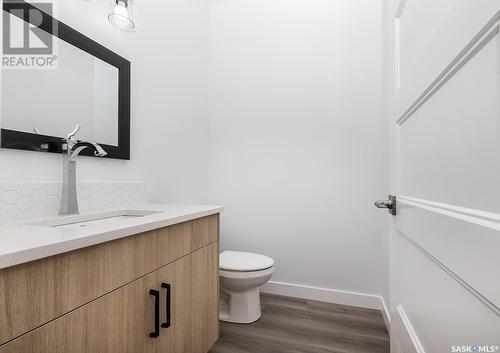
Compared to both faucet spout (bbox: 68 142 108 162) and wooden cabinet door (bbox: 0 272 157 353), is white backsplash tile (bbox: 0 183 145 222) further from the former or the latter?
wooden cabinet door (bbox: 0 272 157 353)

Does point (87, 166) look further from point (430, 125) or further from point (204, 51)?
point (204, 51)

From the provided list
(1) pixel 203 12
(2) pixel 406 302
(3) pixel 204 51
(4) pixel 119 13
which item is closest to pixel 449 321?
(2) pixel 406 302

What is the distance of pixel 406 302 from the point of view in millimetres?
870

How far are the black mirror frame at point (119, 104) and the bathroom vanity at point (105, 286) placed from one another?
0.33m

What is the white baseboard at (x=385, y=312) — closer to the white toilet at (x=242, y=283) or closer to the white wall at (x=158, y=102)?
the white toilet at (x=242, y=283)

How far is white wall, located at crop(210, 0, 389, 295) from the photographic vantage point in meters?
2.02

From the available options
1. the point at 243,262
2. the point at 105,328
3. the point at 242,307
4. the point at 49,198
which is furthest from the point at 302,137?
the point at 105,328

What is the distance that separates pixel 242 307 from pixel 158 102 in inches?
59.5

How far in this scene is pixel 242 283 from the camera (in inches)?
67.2

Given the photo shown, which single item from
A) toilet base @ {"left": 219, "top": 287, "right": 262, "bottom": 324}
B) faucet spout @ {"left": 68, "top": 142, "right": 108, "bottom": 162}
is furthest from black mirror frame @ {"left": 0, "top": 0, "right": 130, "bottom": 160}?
toilet base @ {"left": 219, "top": 287, "right": 262, "bottom": 324}

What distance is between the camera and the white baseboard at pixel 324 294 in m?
2.00

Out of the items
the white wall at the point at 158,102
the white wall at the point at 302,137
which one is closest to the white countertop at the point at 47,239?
the white wall at the point at 158,102

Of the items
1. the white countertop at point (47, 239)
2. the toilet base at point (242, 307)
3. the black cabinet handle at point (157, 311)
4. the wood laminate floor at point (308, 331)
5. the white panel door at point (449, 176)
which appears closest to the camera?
the white panel door at point (449, 176)

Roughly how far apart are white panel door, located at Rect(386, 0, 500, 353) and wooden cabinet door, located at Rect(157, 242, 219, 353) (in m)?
0.84
